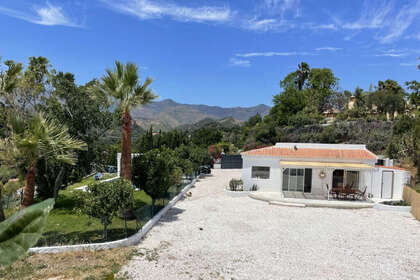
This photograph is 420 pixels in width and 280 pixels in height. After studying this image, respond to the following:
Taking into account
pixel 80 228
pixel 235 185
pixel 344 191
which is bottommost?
pixel 80 228

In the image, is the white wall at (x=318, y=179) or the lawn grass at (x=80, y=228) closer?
the lawn grass at (x=80, y=228)

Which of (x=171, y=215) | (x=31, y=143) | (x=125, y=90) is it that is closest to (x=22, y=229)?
(x=31, y=143)

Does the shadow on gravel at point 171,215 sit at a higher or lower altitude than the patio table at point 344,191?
lower

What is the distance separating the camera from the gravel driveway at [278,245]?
31.4 feet

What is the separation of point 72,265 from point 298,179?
18006mm

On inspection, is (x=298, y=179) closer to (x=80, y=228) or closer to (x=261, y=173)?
(x=261, y=173)

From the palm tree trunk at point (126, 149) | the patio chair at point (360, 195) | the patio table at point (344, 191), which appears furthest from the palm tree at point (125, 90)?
the patio chair at point (360, 195)

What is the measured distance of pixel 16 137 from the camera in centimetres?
1070

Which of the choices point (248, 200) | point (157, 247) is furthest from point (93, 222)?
point (248, 200)

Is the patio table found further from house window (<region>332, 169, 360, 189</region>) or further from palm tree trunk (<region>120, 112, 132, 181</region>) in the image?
palm tree trunk (<region>120, 112, 132, 181</region>)

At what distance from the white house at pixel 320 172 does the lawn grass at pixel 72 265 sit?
47.4ft

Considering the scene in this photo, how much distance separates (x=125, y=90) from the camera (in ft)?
45.8

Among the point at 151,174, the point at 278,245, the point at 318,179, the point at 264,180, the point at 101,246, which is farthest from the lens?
the point at 264,180

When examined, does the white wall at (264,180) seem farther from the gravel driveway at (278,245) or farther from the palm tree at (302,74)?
the palm tree at (302,74)
